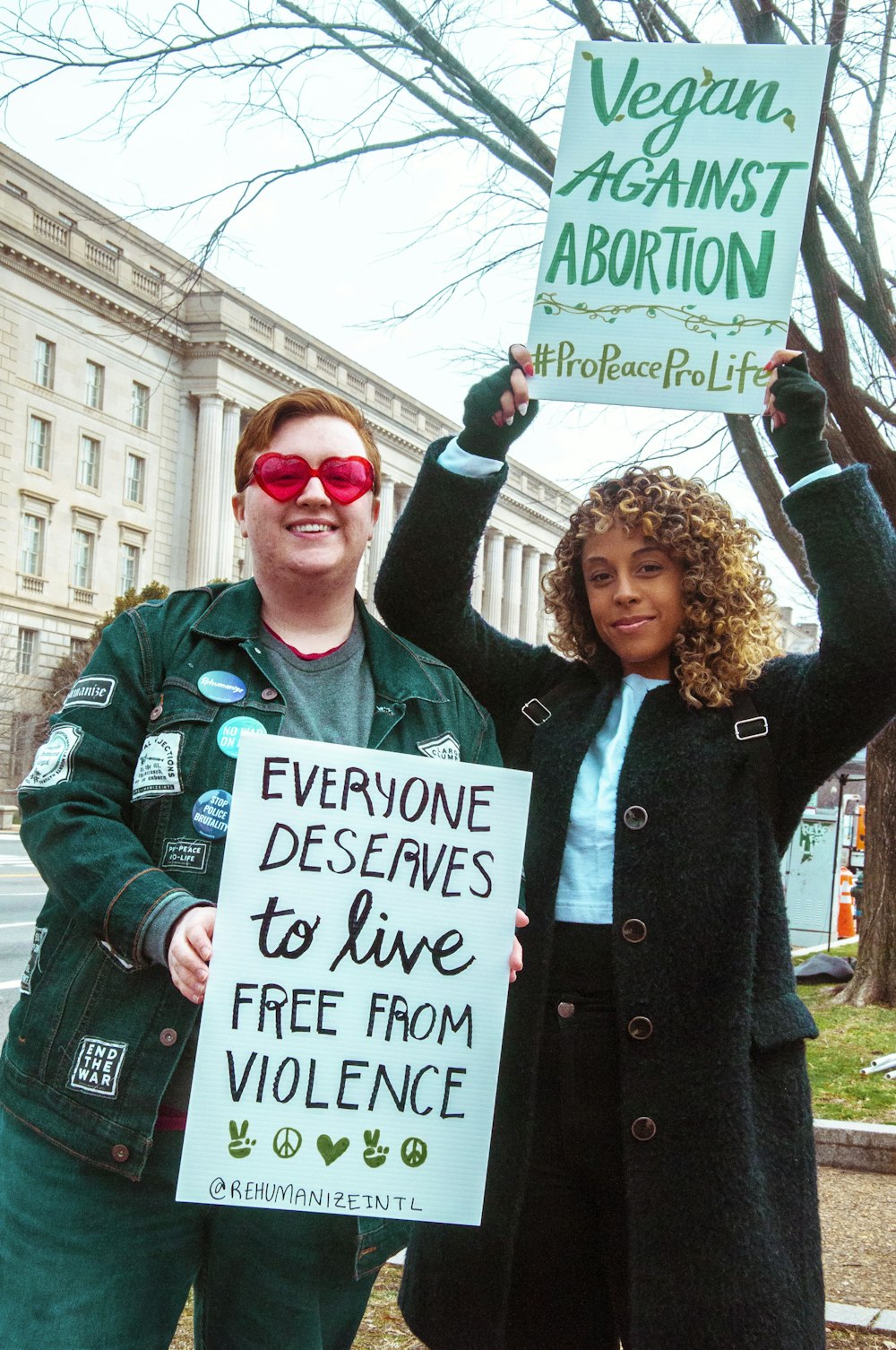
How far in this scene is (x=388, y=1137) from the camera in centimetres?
206

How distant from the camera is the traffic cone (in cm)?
1948

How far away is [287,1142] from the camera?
201 cm

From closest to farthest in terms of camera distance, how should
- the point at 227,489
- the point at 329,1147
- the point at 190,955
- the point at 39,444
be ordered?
the point at 190,955, the point at 329,1147, the point at 39,444, the point at 227,489

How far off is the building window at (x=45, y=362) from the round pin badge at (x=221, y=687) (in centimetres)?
4634

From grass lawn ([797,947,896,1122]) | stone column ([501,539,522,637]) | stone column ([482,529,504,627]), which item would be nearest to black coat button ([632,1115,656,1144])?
grass lawn ([797,947,896,1122])

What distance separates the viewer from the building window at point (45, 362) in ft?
149

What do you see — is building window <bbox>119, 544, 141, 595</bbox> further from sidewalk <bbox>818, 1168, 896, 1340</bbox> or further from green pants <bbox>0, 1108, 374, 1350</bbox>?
green pants <bbox>0, 1108, 374, 1350</bbox>

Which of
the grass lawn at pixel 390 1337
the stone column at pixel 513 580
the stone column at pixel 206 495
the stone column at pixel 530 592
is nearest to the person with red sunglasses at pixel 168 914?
the grass lawn at pixel 390 1337

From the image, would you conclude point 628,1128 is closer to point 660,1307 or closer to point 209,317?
point 660,1307

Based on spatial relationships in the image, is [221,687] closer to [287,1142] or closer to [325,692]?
[325,692]

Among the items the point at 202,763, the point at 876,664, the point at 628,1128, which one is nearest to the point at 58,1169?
the point at 202,763

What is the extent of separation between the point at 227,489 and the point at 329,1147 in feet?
171

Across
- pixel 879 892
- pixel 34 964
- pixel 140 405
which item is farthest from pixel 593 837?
pixel 140 405

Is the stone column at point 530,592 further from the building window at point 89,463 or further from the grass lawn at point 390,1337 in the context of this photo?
the grass lawn at point 390,1337
